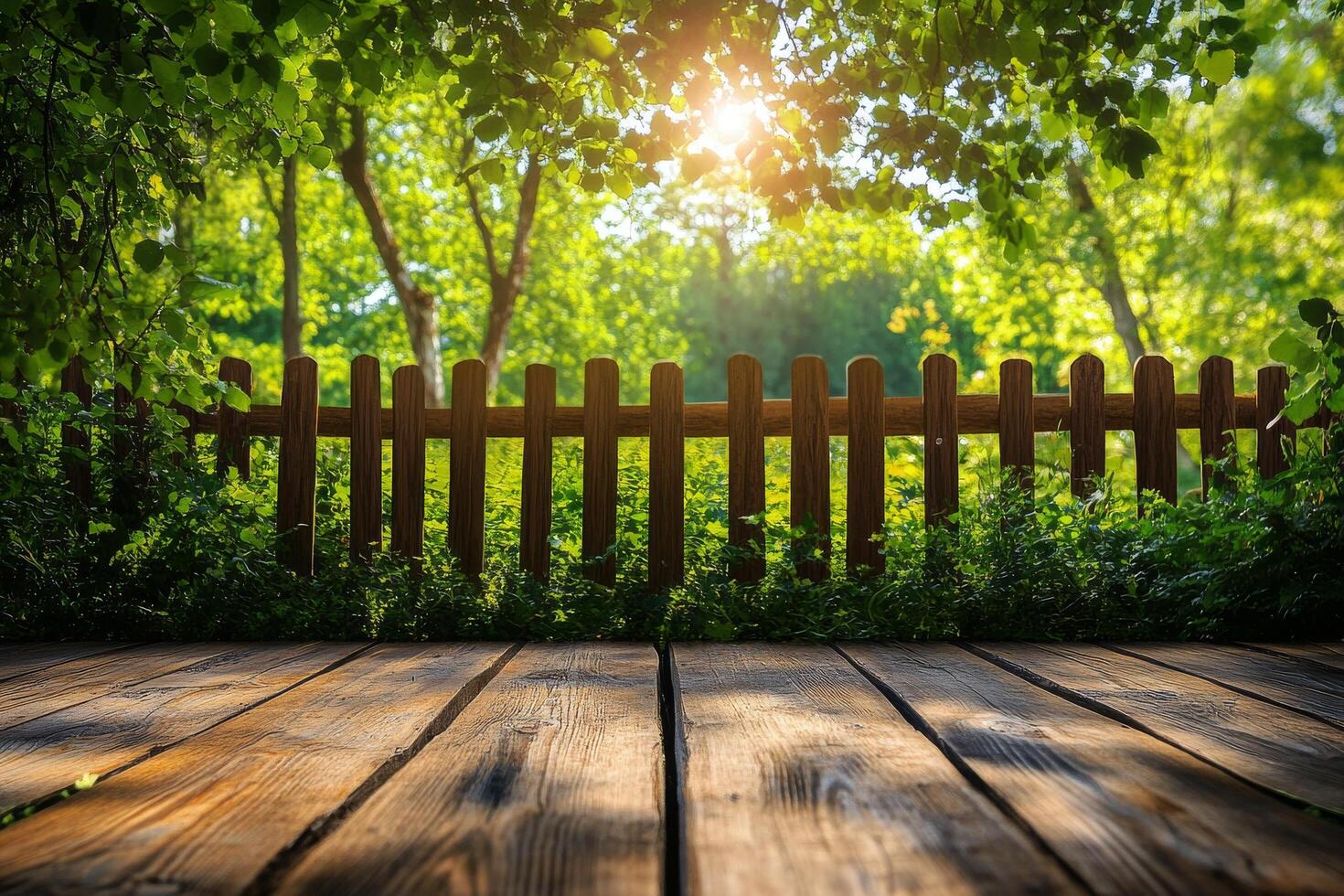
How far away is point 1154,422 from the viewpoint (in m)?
4.86

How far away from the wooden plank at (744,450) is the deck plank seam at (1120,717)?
133 centimetres

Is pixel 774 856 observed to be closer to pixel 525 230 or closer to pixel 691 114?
pixel 691 114

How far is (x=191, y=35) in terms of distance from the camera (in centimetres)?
235

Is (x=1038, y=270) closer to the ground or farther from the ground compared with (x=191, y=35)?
farther from the ground

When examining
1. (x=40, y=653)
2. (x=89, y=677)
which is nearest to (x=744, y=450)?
(x=89, y=677)

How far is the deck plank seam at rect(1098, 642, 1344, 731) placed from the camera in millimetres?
2000

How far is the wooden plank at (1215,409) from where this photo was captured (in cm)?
495

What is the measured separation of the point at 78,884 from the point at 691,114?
9.60ft

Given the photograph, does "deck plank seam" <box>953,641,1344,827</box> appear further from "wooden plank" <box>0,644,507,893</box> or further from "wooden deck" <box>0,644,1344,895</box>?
"wooden plank" <box>0,644,507,893</box>

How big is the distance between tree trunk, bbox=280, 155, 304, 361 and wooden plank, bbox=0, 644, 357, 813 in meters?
12.1

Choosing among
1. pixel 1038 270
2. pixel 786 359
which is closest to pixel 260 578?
pixel 1038 270

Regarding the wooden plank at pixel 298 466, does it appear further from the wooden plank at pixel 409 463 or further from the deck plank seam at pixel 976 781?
the deck plank seam at pixel 976 781

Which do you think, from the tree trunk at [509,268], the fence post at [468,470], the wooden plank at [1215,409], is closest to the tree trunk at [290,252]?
the tree trunk at [509,268]

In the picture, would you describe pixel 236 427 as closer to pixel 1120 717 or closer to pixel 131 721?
pixel 131 721
